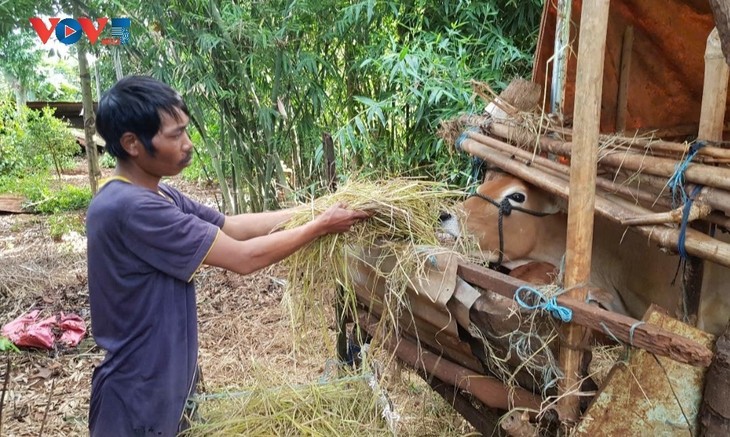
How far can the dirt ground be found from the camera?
342 cm

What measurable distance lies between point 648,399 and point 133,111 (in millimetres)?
1843

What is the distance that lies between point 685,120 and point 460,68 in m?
1.53

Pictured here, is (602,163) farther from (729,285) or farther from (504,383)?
(504,383)

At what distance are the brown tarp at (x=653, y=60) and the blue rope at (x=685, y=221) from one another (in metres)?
1.35

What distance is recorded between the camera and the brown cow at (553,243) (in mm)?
2561

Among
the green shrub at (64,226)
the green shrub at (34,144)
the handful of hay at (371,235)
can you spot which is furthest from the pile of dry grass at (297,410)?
the green shrub at (34,144)

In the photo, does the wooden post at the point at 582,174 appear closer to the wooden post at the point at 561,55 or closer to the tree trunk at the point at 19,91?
the wooden post at the point at 561,55

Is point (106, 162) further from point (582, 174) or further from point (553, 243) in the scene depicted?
point (582, 174)

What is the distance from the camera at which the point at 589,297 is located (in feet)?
6.15

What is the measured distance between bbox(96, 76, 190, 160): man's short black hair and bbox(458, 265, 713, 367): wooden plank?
1.27 meters

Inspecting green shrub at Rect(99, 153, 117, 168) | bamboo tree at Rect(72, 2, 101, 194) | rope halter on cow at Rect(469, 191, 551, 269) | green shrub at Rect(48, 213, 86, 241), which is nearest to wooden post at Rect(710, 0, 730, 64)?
rope halter on cow at Rect(469, 191, 551, 269)

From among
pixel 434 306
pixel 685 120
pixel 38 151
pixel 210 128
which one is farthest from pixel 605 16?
pixel 38 151

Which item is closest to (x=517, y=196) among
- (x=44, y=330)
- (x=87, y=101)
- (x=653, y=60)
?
(x=653, y=60)

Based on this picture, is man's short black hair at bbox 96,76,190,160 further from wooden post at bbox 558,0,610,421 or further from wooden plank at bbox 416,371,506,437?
wooden plank at bbox 416,371,506,437
